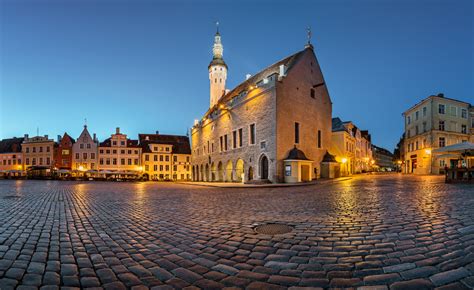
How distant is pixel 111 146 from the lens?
64.2 metres

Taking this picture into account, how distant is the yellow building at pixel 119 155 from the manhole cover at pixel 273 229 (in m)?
61.1

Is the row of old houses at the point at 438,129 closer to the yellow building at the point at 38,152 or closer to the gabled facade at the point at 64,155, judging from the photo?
the gabled facade at the point at 64,155

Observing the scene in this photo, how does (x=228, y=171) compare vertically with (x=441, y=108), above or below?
below

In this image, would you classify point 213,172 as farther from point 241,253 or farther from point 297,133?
point 241,253

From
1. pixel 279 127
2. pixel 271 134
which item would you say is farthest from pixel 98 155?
pixel 279 127

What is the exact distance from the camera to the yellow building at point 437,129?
1710 inches

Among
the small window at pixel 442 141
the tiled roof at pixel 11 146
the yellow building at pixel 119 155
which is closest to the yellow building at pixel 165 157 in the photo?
the yellow building at pixel 119 155

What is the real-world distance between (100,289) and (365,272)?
132 inches

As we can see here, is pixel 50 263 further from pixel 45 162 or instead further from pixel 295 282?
pixel 45 162

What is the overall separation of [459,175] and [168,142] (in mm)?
62572

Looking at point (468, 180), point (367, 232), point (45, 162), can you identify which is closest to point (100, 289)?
point (367, 232)

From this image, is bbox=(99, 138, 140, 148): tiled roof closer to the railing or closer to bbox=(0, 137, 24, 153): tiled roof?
bbox=(0, 137, 24, 153): tiled roof

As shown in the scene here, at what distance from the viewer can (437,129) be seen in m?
43.6

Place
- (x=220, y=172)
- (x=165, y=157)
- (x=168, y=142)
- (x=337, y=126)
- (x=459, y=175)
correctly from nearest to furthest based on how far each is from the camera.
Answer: (x=459, y=175) → (x=220, y=172) → (x=337, y=126) → (x=165, y=157) → (x=168, y=142)
